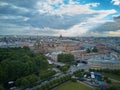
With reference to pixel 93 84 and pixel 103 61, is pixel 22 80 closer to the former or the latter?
pixel 93 84

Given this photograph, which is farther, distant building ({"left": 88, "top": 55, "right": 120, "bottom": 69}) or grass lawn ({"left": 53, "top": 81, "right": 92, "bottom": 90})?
distant building ({"left": 88, "top": 55, "right": 120, "bottom": 69})

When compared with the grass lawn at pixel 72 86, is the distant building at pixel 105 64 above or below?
above

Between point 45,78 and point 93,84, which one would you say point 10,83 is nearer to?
point 45,78

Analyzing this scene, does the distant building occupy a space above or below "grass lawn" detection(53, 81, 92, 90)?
above

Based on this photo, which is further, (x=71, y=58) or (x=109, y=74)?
(x=71, y=58)

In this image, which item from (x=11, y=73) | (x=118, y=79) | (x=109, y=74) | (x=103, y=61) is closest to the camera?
(x=11, y=73)

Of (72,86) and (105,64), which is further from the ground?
(105,64)

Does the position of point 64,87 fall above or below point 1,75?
below

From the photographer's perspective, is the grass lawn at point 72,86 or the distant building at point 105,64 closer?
the grass lawn at point 72,86

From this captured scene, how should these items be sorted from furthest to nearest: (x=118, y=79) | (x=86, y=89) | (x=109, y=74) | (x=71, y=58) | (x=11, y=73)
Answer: (x=71, y=58) < (x=109, y=74) < (x=118, y=79) < (x=11, y=73) < (x=86, y=89)

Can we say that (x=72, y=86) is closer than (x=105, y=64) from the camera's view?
Yes

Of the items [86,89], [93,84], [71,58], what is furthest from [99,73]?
[71,58]
